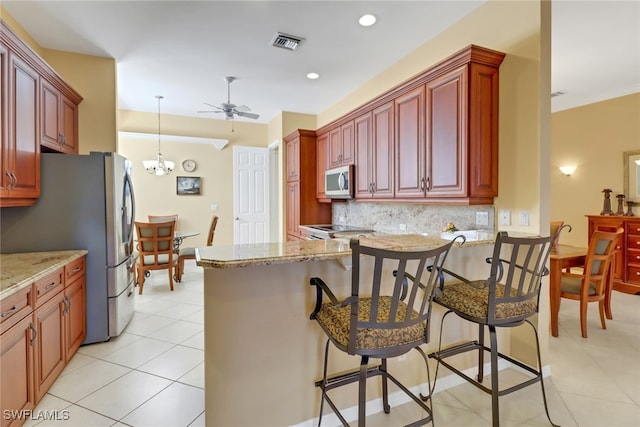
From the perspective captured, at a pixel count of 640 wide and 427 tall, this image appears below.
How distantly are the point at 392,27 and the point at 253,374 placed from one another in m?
2.98

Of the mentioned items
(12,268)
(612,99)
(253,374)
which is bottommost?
(253,374)

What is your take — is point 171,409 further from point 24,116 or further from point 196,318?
point 24,116

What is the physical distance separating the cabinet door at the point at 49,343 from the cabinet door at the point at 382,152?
2.84 metres

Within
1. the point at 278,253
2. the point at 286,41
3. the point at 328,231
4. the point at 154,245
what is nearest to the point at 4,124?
the point at 278,253

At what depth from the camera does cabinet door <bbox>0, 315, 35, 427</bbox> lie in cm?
155

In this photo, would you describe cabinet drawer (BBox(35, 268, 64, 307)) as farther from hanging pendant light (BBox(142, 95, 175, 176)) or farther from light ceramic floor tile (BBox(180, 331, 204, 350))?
hanging pendant light (BBox(142, 95, 175, 176))

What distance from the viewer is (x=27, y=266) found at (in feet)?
6.70

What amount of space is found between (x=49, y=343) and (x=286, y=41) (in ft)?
10.2

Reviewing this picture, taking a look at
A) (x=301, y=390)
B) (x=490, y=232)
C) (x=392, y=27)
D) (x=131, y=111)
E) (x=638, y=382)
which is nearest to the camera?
(x=301, y=390)

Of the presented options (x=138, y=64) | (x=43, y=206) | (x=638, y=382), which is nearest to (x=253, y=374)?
(x=43, y=206)

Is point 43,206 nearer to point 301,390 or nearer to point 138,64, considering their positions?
point 138,64

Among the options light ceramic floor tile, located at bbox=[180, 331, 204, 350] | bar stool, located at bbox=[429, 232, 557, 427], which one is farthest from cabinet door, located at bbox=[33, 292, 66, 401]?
bar stool, located at bbox=[429, 232, 557, 427]

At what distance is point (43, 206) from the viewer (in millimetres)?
2588

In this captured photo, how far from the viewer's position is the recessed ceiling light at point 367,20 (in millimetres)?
2668
